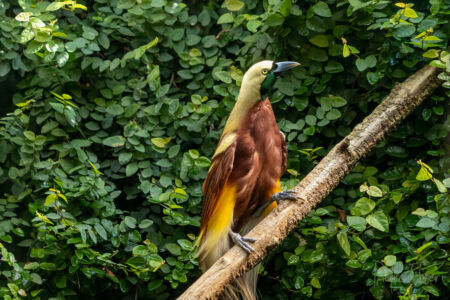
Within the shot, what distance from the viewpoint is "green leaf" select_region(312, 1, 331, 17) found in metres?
2.94

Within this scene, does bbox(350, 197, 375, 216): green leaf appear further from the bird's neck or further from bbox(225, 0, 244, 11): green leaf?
bbox(225, 0, 244, 11): green leaf

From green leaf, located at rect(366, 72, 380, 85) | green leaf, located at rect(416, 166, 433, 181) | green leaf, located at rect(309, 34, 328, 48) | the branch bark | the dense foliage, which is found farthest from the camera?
green leaf, located at rect(309, 34, 328, 48)

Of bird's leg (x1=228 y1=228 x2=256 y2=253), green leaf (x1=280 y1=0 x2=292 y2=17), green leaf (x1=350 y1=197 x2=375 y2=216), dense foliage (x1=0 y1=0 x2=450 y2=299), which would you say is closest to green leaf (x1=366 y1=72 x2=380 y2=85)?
dense foliage (x1=0 y1=0 x2=450 y2=299)

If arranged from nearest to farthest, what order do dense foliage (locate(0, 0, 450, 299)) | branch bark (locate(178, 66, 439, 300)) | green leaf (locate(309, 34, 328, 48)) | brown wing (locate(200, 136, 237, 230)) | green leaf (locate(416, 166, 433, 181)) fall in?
1. branch bark (locate(178, 66, 439, 300))
2. brown wing (locate(200, 136, 237, 230))
3. green leaf (locate(416, 166, 433, 181))
4. dense foliage (locate(0, 0, 450, 299))
5. green leaf (locate(309, 34, 328, 48))

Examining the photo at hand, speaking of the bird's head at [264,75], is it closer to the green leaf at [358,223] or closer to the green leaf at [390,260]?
the green leaf at [358,223]

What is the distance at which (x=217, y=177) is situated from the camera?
237cm

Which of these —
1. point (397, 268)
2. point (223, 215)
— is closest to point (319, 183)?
point (223, 215)

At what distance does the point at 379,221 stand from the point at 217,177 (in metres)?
0.72

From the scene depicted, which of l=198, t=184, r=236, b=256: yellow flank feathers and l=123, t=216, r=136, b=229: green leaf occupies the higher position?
l=198, t=184, r=236, b=256: yellow flank feathers

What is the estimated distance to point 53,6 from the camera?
307cm

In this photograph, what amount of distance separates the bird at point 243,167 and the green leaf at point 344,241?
1.29 ft

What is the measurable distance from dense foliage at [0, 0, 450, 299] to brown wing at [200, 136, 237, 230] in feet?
1.49

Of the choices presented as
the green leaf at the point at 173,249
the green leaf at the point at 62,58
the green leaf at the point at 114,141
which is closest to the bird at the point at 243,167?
the green leaf at the point at 173,249

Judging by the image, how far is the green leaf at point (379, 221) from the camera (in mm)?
2547
